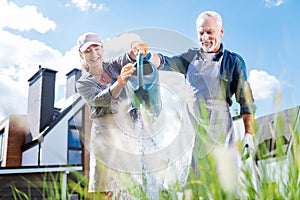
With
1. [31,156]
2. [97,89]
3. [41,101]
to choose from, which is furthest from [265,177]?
[41,101]

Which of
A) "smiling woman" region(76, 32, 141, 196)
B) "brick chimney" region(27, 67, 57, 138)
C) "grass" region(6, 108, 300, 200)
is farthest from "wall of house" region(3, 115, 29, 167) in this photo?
"grass" region(6, 108, 300, 200)

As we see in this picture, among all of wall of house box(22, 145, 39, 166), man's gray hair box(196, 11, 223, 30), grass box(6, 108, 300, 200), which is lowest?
grass box(6, 108, 300, 200)

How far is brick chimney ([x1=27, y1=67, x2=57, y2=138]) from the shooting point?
464 inches

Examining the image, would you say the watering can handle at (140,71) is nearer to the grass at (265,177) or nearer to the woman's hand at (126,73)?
the woman's hand at (126,73)

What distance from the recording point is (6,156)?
1230 cm

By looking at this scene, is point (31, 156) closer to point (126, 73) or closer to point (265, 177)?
point (126, 73)

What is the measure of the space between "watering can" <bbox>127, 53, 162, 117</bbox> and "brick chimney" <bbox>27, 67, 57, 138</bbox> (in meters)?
10.4

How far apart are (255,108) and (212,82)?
1.04 metres

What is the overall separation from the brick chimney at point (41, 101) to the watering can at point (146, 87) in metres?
10.4

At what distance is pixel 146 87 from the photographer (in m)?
1.52

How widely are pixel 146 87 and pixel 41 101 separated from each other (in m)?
10.8

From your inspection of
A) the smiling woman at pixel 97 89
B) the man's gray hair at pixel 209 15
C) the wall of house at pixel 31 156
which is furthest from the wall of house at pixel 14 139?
the man's gray hair at pixel 209 15

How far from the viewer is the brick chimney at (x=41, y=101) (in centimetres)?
1180

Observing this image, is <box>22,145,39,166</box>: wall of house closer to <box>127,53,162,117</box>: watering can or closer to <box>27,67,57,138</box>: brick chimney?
<box>27,67,57,138</box>: brick chimney
